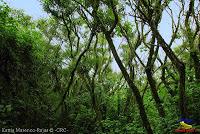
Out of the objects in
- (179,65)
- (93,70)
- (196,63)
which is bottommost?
(179,65)

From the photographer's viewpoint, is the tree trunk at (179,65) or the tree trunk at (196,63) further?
the tree trunk at (196,63)

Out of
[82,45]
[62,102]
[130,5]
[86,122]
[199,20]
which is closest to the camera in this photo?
[130,5]

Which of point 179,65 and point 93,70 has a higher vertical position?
point 93,70

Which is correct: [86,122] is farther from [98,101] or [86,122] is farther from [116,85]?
[116,85]

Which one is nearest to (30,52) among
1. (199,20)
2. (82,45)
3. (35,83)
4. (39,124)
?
(35,83)

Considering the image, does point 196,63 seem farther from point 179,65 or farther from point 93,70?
point 93,70

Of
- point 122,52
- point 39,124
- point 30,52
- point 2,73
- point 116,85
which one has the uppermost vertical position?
point 122,52

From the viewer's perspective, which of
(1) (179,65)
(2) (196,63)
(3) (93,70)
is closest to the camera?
(1) (179,65)

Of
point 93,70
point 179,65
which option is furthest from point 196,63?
point 93,70

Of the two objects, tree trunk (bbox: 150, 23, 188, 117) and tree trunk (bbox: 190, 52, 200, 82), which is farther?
A: tree trunk (bbox: 190, 52, 200, 82)

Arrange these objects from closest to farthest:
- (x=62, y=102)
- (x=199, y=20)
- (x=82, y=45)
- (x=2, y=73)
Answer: (x=2, y=73) < (x=199, y=20) < (x=62, y=102) < (x=82, y=45)

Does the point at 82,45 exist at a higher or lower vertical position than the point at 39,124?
higher

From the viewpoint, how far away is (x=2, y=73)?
12227 mm

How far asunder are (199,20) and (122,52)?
13401 millimetres
